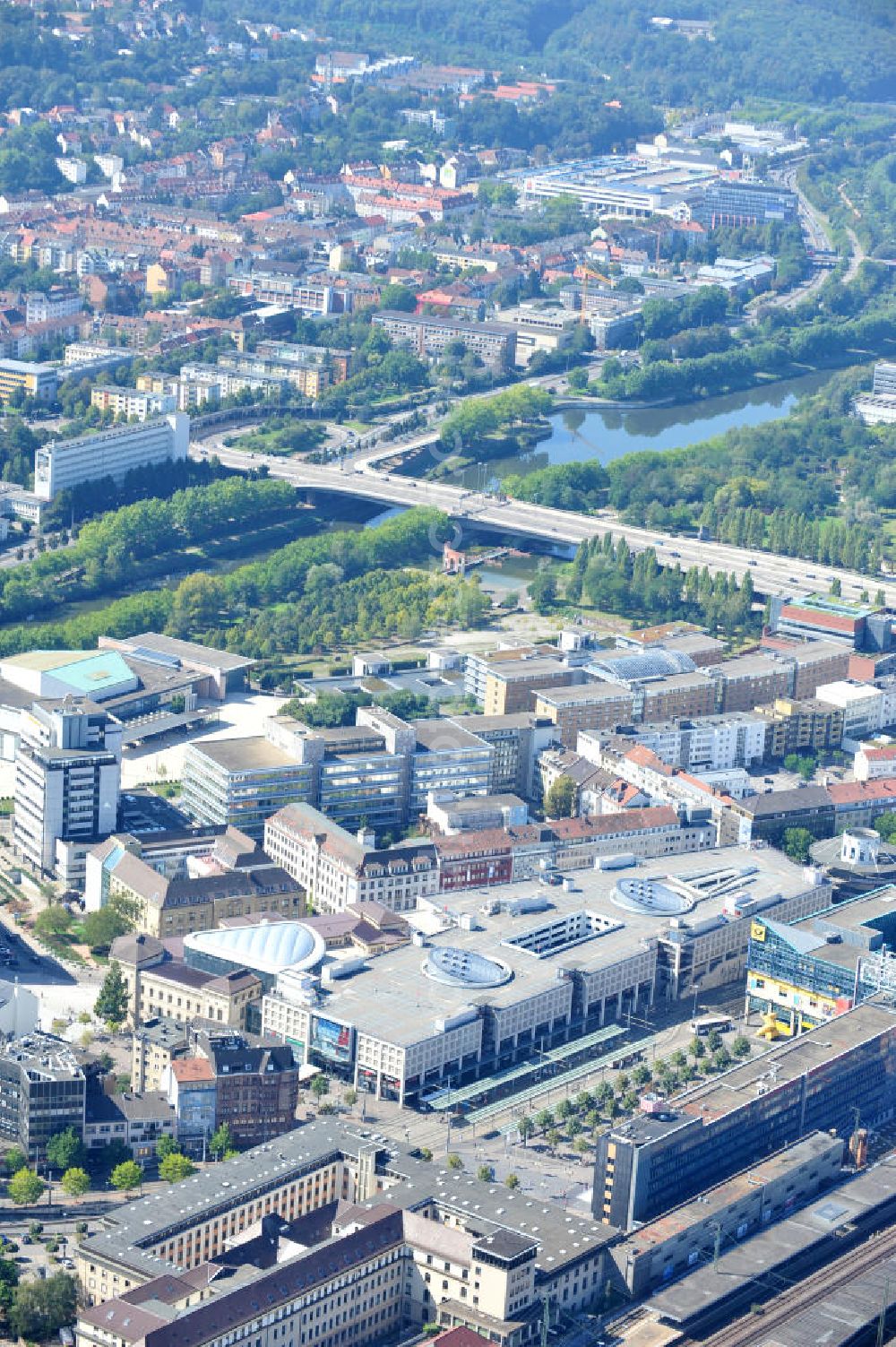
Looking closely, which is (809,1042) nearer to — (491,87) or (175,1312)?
(175,1312)

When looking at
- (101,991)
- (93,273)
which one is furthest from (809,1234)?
(93,273)

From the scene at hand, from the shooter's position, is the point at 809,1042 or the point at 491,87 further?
the point at 491,87

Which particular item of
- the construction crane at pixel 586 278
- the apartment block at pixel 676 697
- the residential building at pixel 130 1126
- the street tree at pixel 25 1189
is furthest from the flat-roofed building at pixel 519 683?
the construction crane at pixel 586 278

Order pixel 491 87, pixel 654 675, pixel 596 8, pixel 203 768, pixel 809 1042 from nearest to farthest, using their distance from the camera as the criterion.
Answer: pixel 809 1042, pixel 203 768, pixel 654 675, pixel 491 87, pixel 596 8

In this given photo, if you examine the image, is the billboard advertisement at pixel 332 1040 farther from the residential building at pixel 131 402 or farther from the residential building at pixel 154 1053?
the residential building at pixel 131 402

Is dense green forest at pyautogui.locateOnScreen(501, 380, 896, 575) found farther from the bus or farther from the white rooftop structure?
the white rooftop structure

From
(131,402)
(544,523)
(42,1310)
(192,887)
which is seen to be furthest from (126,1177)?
(131,402)

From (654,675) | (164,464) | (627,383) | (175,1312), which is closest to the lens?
(175,1312)

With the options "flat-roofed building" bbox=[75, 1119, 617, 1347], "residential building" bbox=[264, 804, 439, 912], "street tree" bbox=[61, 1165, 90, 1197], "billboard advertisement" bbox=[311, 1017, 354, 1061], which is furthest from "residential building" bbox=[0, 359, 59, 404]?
"flat-roofed building" bbox=[75, 1119, 617, 1347]
